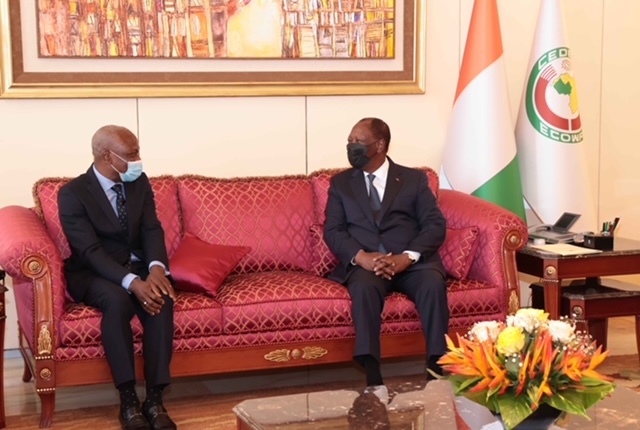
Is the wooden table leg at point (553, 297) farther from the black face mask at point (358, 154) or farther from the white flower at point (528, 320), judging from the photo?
the white flower at point (528, 320)

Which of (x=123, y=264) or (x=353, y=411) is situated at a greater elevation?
(x=123, y=264)

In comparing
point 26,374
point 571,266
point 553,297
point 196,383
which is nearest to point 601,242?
point 571,266

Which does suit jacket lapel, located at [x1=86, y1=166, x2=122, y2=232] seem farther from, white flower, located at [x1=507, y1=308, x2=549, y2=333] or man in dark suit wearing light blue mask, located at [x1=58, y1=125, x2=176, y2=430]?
white flower, located at [x1=507, y1=308, x2=549, y2=333]

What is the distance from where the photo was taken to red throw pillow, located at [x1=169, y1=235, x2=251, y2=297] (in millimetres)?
4559

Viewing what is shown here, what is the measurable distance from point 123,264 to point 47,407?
2.42 ft

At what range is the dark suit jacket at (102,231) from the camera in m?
4.38

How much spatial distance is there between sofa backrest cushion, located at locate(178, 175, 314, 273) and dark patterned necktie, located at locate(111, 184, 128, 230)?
53cm

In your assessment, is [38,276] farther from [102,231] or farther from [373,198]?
[373,198]

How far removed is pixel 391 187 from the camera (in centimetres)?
496

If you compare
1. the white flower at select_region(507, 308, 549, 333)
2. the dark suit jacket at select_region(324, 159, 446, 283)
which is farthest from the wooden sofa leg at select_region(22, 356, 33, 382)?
the white flower at select_region(507, 308, 549, 333)

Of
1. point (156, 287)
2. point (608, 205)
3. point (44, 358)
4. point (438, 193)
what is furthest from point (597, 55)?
point (44, 358)

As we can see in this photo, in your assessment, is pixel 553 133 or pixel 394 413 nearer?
pixel 394 413

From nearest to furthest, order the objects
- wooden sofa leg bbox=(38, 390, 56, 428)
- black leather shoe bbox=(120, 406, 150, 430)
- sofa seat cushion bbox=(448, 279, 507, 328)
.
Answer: black leather shoe bbox=(120, 406, 150, 430)
wooden sofa leg bbox=(38, 390, 56, 428)
sofa seat cushion bbox=(448, 279, 507, 328)

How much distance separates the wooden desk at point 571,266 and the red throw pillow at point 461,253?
1.10 ft
